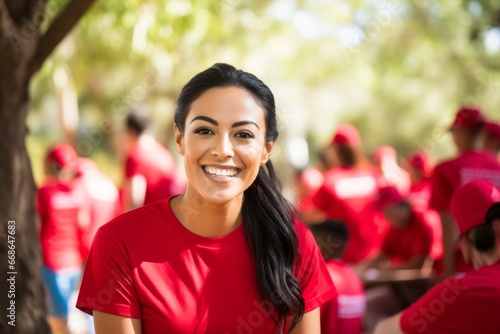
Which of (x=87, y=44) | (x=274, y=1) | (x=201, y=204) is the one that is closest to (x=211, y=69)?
(x=201, y=204)

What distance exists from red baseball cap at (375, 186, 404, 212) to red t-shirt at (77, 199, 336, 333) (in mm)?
4499

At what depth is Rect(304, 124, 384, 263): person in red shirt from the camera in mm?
7688

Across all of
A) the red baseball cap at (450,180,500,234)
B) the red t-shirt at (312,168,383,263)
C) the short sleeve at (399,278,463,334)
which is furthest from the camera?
the red t-shirt at (312,168,383,263)

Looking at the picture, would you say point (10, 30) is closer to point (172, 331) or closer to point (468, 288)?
point (172, 331)

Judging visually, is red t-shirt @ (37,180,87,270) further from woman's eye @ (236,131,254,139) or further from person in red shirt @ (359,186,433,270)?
woman's eye @ (236,131,254,139)

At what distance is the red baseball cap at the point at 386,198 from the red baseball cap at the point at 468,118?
1.70 meters

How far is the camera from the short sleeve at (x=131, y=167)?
7.07 meters

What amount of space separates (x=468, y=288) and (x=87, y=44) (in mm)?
8717

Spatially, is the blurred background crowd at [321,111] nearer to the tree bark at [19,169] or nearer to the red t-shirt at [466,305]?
the tree bark at [19,169]

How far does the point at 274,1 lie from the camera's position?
13.3 m

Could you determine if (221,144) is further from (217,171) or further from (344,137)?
(344,137)

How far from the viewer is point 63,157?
710 cm

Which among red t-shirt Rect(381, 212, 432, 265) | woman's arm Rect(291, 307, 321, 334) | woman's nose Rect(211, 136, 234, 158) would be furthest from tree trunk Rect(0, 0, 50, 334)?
red t-shirt Rect(381, 212, 432, 265)

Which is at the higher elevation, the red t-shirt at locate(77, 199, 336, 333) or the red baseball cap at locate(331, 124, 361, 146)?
the red baseball cap at locate(331, 124, 361, 146)
